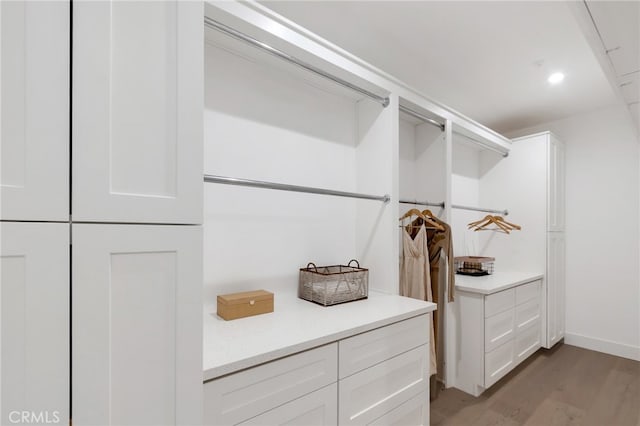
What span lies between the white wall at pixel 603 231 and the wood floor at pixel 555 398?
351 mm

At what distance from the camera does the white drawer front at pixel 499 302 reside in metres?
2.40

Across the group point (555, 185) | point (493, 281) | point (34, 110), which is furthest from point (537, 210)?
point (34, 110)

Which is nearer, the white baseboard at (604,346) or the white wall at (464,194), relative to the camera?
the white baseboard at (604,346)

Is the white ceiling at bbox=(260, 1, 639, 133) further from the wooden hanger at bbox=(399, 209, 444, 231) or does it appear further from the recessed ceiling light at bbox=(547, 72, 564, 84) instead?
the wooden hanger at bbox=(399, 209, 444, 231)

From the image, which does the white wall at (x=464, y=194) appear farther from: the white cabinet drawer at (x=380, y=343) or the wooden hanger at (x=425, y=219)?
the white cabinet drawer at (x=380, y=343)

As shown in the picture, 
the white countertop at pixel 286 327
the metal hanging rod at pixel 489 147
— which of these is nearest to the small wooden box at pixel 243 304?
the white countertop at pixel 286 327

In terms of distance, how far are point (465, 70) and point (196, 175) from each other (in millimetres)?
→ 2284

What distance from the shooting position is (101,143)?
28.2 inches

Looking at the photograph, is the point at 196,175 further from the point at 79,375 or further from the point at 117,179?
the point at 79,375

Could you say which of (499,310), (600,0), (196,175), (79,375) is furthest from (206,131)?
(499,310)

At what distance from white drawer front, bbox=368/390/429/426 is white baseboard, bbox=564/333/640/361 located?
2709 mm

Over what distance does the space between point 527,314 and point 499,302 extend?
2.15 feet

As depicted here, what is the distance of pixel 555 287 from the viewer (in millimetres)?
3264

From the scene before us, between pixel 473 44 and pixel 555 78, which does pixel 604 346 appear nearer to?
pixel 555 78
